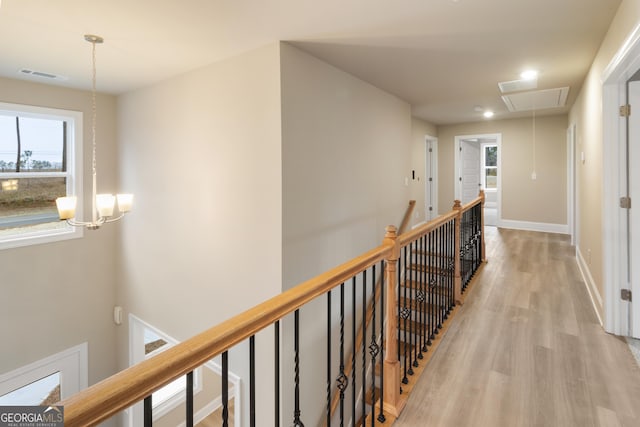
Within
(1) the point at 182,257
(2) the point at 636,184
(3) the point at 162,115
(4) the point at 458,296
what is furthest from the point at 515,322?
(3) the point at 162,115

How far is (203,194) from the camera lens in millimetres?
3605

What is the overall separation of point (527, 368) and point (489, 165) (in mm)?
9111

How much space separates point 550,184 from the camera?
671 cm

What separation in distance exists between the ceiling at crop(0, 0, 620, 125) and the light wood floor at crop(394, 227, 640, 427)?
2411 mm

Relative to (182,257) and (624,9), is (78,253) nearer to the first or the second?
(182,257)

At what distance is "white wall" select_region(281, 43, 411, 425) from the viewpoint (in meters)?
2.99

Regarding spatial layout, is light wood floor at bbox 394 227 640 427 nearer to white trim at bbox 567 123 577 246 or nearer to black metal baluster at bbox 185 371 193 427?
black metal baluster at bbox 185 371 193 427

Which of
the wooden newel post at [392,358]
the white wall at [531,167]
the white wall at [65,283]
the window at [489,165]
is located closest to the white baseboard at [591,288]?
the wooden newel post at [392,358]

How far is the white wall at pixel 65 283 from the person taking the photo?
399cm

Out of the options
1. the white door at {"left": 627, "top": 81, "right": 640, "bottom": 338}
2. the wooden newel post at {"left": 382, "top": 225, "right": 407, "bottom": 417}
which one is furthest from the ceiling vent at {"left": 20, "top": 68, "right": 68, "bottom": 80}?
the white door at {"left": 627, "top": 81, "right": 640, "bottom": 338}

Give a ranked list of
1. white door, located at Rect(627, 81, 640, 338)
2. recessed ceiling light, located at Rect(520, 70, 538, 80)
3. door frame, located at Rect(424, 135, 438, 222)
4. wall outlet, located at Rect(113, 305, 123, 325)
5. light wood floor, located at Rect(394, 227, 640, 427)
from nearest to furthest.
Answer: light wood floor, located at Rect(394, 227, 640, 427), white door, located at Rect(627, 81, 640, 338), recessed ceiling light, located at Rect(520, 70, 538, 80), wall outlet, located at Rect(113, 305, 123, 325), door frame, located at Rect(424, 135, 438, 222)

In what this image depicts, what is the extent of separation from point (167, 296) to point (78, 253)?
4.99 feet

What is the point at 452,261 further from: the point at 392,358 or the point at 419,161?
the point at 419,161

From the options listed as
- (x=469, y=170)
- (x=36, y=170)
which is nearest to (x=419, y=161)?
(x=469, y=170)
